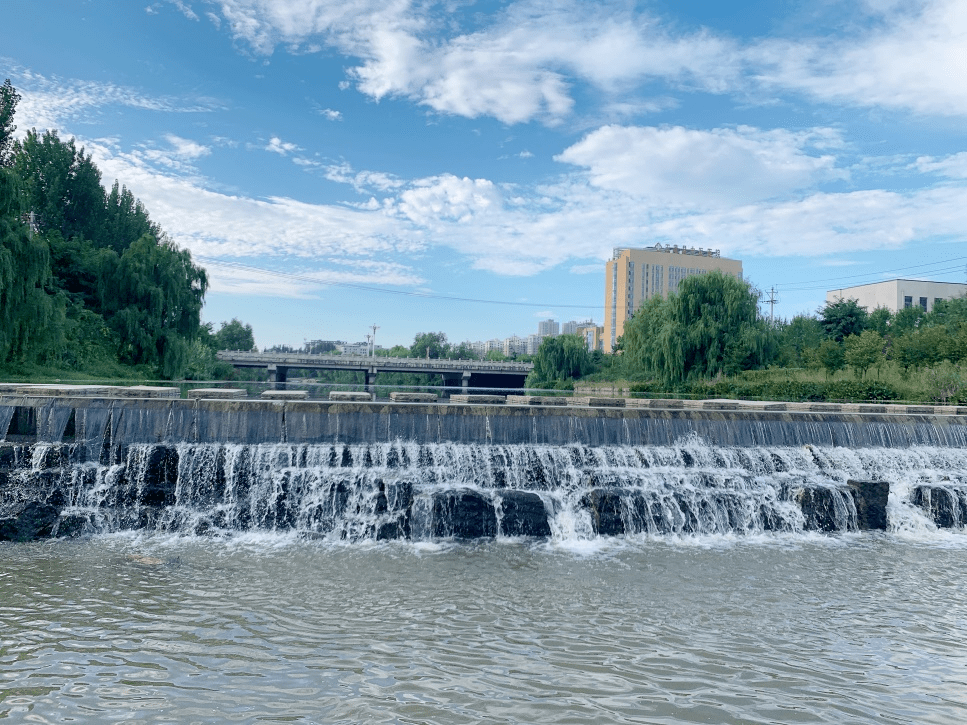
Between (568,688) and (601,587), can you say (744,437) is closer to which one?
(601,587)

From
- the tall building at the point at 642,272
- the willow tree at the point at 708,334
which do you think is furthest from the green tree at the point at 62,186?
the tall building at the point at 642,272

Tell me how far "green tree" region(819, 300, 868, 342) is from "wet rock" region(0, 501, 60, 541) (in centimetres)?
4624

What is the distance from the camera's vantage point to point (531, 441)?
15.5 metres

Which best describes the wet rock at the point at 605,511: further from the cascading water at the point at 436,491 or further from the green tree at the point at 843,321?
the green tree at the point at 843,321

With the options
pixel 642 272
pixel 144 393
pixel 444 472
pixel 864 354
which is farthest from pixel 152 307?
pixel 642 272

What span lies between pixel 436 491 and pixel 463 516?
760mm

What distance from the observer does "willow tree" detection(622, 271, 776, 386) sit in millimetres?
36281

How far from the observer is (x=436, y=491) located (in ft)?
41.6

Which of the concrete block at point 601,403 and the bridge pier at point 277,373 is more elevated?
the bridge pier at point 277,373

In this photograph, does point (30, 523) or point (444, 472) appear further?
point (444, 472)

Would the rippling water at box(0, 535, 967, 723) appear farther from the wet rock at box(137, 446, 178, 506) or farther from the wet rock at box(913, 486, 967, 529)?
the wet rock at box(913, 486, 967, 529)

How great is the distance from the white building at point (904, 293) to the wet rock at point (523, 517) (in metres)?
79.9

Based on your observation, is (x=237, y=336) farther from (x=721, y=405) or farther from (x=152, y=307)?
(x=721, y=405)

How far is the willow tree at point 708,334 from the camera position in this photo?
36.3 metres
